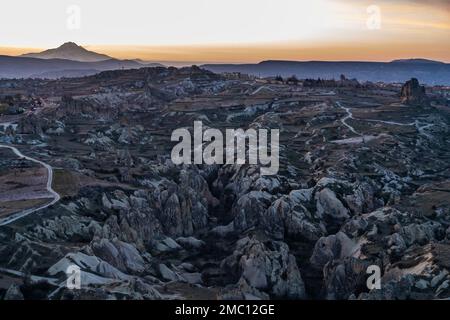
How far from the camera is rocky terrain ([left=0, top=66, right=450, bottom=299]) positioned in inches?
2955

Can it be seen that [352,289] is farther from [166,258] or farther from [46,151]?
[46,151]

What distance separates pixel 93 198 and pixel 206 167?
1823 inches
